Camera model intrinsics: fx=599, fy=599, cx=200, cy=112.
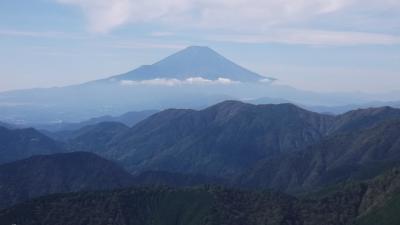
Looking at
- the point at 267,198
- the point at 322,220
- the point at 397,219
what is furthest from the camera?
the point at 267,198

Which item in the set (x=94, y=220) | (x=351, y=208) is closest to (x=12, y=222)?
(x=94, y=220)

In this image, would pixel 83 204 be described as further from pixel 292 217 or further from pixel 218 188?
pixel 292 217

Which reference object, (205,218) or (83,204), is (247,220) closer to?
(205,218)

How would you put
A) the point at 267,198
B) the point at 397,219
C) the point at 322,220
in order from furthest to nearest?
the point at 267,198 → the point at 322,220 → the point at 397,219

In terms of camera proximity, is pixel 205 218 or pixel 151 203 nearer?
pixel 205 218

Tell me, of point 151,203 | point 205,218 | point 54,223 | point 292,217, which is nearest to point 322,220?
point 292,217

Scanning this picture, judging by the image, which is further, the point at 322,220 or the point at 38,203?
the point at 38,203
